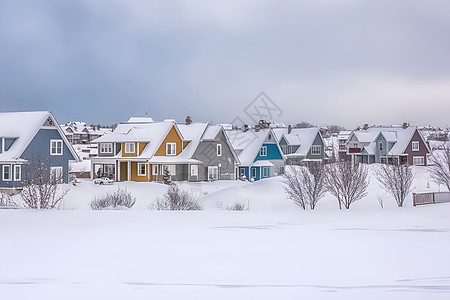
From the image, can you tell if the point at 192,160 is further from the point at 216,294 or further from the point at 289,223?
the point at 216,294

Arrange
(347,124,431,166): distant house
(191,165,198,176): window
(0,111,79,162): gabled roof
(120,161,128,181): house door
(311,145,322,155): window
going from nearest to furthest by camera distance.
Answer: (0,111,79,162): gabled roof → (191,165,198,176): window → (120,161,128,181): house door → (347,124,431,166): distant house → (311,145,322,155): window

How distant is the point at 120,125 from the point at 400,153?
38.8 metres

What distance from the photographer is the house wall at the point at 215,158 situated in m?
49.9

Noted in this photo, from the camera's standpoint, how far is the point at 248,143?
57906 mm

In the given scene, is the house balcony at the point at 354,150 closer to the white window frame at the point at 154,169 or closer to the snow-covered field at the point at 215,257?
the white window frame at the point at 154,169

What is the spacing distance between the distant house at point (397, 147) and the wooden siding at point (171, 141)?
26980 mm

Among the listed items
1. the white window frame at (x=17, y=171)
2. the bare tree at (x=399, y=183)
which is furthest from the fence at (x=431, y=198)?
the white window frame at (x=17, y=171)

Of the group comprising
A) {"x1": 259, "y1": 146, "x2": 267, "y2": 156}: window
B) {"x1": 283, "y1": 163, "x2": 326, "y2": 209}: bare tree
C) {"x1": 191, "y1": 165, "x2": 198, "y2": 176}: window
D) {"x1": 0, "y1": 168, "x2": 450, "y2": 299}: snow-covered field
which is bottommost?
{"x1": 0, "y1": 168, "x2": 450, "y2": 299}: snow-covered field

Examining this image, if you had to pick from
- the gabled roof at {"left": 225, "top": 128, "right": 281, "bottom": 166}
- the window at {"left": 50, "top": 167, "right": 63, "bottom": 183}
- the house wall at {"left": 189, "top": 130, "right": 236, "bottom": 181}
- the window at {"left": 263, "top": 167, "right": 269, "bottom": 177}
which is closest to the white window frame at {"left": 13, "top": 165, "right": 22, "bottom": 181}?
the window at {"left": 50, "top": 167, "right": 63, "bottom": 183}

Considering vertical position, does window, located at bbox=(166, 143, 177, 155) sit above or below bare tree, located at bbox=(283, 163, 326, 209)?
above

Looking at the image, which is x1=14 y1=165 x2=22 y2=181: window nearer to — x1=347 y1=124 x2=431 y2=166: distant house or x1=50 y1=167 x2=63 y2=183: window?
x1=50 y1=167 x2=63 y2=183: window

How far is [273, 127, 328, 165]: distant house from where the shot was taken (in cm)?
6781

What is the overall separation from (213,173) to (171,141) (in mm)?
5950

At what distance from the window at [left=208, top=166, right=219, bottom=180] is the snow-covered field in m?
31.6
